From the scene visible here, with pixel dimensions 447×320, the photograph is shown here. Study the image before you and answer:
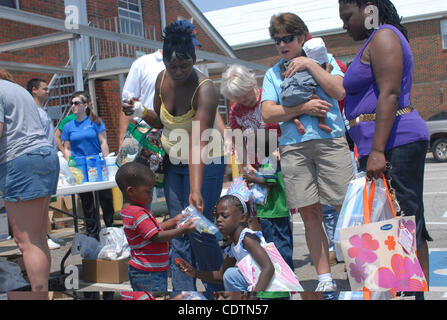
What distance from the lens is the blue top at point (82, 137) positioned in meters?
6.54

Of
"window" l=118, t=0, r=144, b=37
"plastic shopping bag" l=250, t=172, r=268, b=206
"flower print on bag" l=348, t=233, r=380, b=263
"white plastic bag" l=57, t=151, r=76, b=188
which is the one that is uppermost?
"window" l=118, t=0, r=144, b=37

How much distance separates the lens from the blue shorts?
3.39 meters

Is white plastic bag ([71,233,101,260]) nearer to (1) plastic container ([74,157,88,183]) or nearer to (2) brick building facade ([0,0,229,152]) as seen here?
(1) plastic container ([74,157,88,183])

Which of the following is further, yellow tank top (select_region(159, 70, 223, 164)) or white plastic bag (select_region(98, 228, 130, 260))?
white plastic bag (select_region(98, 228, 130, 260))

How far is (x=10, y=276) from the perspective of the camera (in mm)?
4055

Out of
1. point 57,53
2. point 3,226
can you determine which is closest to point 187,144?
point 3,226

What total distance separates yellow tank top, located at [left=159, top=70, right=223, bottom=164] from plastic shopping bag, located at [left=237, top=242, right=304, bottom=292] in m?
0.77

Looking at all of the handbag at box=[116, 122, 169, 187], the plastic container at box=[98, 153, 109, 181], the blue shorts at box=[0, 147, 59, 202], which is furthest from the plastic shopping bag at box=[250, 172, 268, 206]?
the plastic container at box=[98, 153, 109, 181]

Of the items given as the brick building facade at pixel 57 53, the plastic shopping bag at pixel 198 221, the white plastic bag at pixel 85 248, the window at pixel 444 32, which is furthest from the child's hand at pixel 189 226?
the window at pixel 444 32

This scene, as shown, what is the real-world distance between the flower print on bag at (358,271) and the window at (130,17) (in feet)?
43.6
